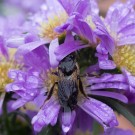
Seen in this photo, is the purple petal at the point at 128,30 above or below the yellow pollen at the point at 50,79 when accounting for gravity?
above

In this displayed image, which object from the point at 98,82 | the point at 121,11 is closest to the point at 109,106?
the point at 98,82

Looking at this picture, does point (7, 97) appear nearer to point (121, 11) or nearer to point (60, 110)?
point (60, 110)

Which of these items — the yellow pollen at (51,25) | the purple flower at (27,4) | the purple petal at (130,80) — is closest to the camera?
the purple petal at (130,80)

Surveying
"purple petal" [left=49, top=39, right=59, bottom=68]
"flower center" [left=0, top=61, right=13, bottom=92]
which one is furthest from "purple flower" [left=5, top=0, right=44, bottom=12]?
"purple petal" [left=49, top=39, right=59, bottom=68]

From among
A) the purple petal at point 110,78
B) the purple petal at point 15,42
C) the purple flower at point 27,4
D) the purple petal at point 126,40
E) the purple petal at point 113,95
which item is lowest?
the purple petal at point 113,95

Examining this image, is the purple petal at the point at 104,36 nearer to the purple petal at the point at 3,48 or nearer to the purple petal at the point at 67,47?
the purple petal at the point at 67,47

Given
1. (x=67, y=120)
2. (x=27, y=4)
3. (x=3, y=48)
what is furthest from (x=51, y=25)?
(x=27, y=4)

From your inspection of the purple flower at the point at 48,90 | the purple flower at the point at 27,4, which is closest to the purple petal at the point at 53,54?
the purple flower at the point at 48,90
